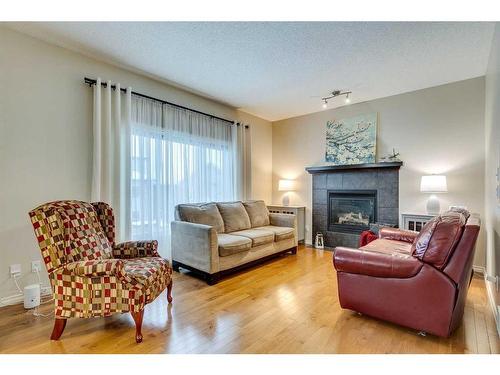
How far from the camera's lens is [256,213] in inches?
170

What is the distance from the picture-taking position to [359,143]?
4344 mm

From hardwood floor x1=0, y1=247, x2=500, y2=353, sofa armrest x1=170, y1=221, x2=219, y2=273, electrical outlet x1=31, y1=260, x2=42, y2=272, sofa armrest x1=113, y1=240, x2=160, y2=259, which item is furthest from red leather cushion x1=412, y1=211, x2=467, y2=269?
electrical outlet x1=31, y1=260, x2=42, y2=272

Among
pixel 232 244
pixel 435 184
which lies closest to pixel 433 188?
pixel 435 184

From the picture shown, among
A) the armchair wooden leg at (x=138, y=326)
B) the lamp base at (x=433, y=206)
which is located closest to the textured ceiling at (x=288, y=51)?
the lamp base at (x=433, y=206)

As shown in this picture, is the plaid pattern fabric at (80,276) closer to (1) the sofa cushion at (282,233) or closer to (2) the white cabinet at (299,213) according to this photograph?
(1) the sofa cushion at (282,233)

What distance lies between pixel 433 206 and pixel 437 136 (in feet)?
3.30

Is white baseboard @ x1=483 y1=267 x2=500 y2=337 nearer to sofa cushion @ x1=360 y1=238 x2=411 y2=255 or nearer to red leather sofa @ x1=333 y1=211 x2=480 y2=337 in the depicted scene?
red leather sofa @ x1=333 y1=211 x2=480 y2=337

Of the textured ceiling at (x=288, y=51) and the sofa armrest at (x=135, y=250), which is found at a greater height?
the textured ceiling at (x=288, y=51)

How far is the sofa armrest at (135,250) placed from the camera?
2434 mm

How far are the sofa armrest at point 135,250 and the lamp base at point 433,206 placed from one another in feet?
11.6

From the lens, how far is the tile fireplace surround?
405 cm
